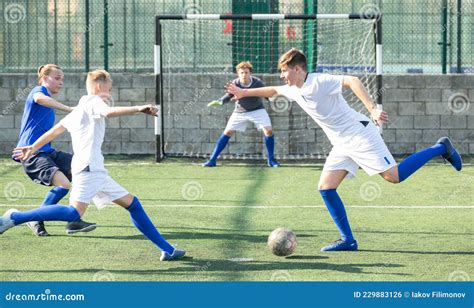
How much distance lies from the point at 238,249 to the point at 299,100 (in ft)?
4.80

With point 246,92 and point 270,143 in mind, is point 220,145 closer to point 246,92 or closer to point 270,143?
point 270,143

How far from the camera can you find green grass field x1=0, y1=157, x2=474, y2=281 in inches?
332

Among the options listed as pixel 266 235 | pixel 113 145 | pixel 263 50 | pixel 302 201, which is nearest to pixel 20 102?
pixel 113 145

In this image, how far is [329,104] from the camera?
9344mm

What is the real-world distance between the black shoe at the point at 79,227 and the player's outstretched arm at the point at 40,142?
1241mm

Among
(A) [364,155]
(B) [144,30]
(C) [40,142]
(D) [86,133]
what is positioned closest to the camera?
(D) [86,133]

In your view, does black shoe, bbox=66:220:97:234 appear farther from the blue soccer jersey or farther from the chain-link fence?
the chain-link fence

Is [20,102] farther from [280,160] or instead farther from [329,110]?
[329,110]

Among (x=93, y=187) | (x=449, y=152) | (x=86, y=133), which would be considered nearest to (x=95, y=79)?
(x=86, y=133)

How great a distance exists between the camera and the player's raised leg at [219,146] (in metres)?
16.3

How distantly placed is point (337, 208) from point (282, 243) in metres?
0.76

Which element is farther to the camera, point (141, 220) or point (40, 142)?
point (40, 142)

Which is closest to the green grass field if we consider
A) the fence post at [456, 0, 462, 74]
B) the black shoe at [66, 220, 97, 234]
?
the black shoe at [66, 220, 97, 234]

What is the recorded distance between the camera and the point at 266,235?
10148 mm
